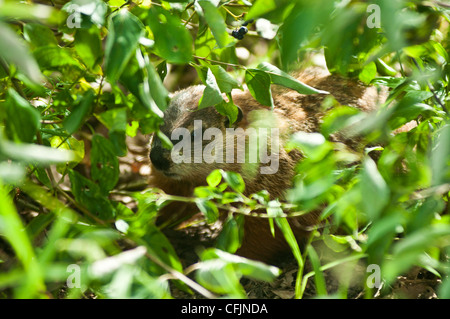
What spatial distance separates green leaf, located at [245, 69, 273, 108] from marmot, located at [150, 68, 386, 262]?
1.13m

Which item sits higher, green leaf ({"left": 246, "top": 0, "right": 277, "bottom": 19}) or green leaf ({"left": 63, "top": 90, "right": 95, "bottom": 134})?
green leaf ({"left": 246, "top": 0, "right": 277, "bottom": 19})

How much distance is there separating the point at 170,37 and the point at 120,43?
11.8 inches

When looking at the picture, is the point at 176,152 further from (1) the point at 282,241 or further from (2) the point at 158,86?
(2) the point at 158,86

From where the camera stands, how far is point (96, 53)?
210cm

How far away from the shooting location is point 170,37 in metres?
1.95

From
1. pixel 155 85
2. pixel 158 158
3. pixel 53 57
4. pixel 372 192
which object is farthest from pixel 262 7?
pixel 158 158

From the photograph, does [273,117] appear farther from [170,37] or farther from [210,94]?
[170,37]

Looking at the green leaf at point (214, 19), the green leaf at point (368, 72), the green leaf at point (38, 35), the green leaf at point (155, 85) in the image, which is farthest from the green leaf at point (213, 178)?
the green leaf at point (368, 72)

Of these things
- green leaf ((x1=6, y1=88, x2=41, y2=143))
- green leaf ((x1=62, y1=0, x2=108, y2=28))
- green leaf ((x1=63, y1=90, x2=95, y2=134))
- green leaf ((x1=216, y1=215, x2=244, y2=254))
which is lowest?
green leaf ((x1=216, y1=215, x2=244, y2=254))

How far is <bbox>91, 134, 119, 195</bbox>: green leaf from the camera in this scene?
6.79 ft

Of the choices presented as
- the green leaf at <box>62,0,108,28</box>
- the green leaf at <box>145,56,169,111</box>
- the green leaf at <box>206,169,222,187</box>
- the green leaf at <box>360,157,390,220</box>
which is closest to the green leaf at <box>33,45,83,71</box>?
the green leaf at <box>62,0,108,28</box>

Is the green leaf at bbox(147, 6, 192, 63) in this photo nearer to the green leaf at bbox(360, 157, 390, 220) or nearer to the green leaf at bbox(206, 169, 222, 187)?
the green leaf at bbox(206, 169, 222, 187)

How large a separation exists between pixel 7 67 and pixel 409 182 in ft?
5.71

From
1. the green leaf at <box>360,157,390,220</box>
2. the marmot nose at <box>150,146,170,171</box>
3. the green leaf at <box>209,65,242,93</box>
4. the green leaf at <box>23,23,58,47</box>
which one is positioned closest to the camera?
the green leaf at <box>360,157,390,220</box>
